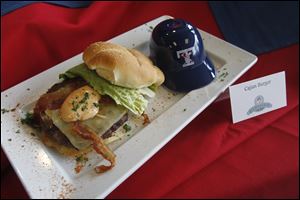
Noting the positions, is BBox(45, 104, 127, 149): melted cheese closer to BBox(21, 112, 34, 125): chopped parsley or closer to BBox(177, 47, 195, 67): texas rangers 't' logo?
BBox(21, 112, 34, 125): chopped parsley

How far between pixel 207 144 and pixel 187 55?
0.18 metres

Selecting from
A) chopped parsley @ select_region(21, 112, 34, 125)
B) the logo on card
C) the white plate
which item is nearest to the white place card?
the logo on card

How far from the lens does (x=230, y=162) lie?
2.16ft

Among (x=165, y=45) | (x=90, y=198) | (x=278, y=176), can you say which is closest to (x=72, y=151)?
(x=90, y=198)

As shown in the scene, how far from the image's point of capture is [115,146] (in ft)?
1.93

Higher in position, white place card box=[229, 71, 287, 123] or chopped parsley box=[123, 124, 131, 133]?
white place card box=[229, 71, 287, 123]

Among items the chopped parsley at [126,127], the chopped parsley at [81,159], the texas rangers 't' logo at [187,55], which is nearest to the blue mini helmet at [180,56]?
the texas rangers 't' logo at [187,55]

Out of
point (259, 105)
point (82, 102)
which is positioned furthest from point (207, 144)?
point (82, 102)

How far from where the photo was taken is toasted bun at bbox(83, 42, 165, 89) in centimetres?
61

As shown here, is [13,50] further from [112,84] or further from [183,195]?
[183,195]

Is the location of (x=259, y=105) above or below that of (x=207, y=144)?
above

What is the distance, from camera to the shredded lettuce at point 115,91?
2.03 ft

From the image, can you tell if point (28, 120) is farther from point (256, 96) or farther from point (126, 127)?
point (256, 96)

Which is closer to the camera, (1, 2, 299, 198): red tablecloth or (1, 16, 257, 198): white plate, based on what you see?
(1, 16, 257, 198): white plate
